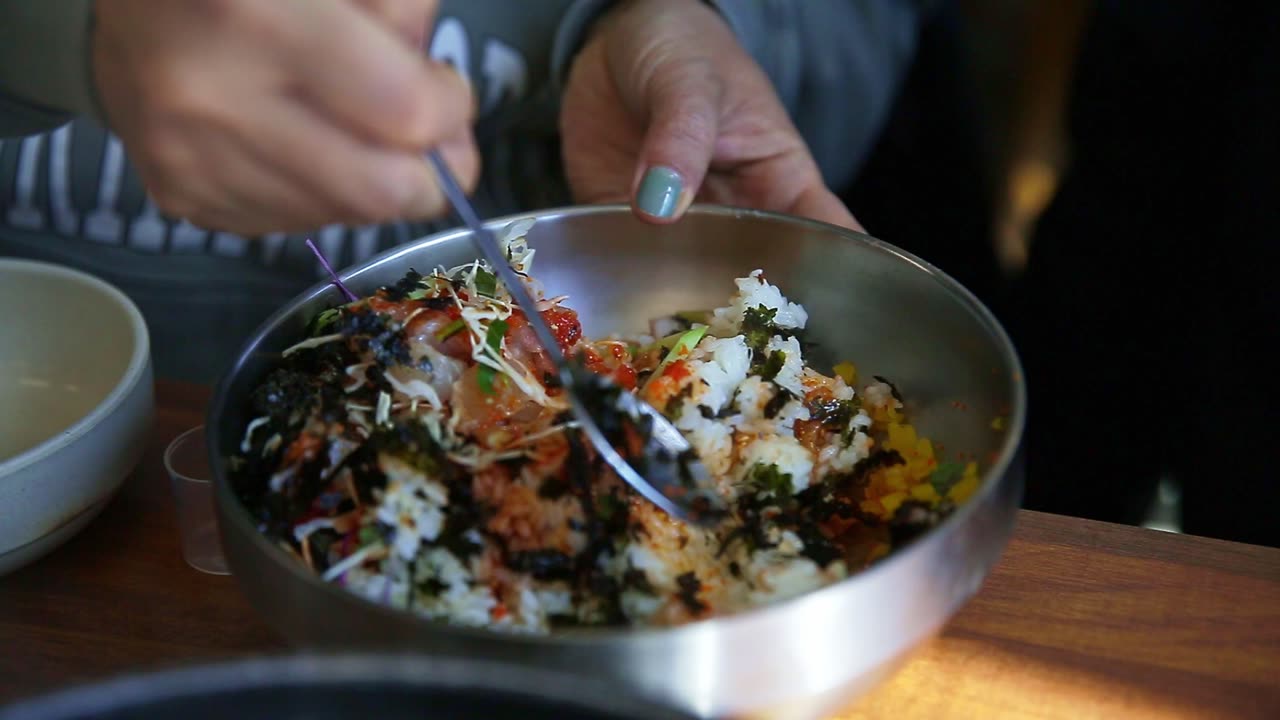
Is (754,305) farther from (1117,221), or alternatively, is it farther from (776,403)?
(1117,221)

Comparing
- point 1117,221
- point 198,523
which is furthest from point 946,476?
point 1117,221

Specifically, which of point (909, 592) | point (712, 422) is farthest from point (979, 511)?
point (712, 422)

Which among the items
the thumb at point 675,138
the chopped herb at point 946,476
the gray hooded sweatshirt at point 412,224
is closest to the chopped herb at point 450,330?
the thumb at point 675,138

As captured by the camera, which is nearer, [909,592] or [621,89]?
[909,592]

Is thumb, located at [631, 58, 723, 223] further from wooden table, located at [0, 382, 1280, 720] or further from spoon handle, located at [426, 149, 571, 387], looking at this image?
wooden table, located at [0, 382, 1280, 720]

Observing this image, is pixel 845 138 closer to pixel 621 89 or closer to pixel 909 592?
pixel 621 89

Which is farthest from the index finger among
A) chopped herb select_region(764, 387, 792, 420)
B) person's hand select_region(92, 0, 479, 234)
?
chopped herb select_region(764, 387, 792, 420)

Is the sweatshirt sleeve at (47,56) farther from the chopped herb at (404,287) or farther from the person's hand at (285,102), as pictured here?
the chopped herb at (404,287)
